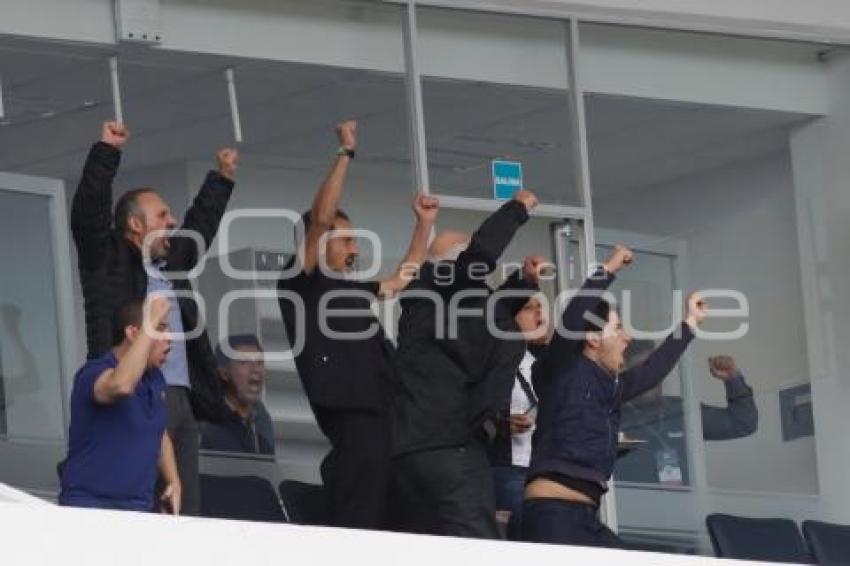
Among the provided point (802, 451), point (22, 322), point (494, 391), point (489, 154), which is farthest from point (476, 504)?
point (802, 451)

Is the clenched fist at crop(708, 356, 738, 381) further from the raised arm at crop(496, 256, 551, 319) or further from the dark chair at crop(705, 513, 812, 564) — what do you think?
the raised arm at crop(496, 256, 551, 319)

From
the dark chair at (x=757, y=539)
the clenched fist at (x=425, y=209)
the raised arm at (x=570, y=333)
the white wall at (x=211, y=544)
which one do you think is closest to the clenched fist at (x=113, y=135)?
the clenched fist at (x=425, y=209)

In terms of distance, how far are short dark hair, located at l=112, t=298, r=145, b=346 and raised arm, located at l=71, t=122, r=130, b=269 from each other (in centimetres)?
51

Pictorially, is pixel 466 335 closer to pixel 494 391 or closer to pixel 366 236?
pixel 494 391

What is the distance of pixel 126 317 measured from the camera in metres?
7.69

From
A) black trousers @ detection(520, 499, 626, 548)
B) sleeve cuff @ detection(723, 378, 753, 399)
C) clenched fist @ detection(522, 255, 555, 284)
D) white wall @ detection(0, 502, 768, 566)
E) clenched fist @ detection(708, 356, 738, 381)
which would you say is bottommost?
black trousers @ detection(520, 499, 626, 548)

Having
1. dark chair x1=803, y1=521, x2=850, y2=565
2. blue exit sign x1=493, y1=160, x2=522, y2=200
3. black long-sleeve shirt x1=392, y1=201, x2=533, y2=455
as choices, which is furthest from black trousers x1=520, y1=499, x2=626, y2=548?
dark chair x1=803, y1=521, x2=850, y2=565

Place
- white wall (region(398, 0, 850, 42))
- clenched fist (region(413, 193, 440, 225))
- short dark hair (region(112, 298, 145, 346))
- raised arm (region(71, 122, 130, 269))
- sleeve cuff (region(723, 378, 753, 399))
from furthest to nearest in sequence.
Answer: sleeve cuff (region(723, 378, 753, 399)) → white wall (region(398, 0, 850, 42)) → clenched fist (region(413, 193, 440, 225)) → raised arm (region(71, 122, 130, 269)) → short dark hair (region(112, 298, 145, 346))

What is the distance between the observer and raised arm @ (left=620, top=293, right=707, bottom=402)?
30.1ft

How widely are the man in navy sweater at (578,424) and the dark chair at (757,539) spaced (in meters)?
1.93

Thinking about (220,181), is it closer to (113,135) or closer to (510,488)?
(113,135)

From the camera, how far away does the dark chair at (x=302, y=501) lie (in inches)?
360

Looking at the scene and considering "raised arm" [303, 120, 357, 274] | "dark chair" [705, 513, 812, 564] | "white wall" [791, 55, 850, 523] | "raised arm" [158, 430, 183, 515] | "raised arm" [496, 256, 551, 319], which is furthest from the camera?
"white wall" [791, 55, 850, 523]

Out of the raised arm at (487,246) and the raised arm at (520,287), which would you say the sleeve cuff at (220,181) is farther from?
the raised arm at (520,287)
